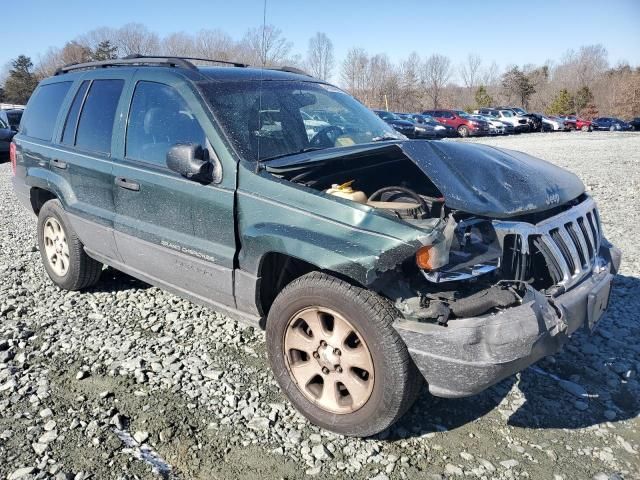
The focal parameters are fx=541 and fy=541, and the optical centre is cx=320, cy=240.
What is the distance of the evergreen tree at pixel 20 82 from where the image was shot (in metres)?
53.0

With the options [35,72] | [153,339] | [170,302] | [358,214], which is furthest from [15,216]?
[35,72]

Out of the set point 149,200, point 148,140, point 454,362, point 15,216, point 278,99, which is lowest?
point 15,216

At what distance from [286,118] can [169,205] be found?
0.99 meters

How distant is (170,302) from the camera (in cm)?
470

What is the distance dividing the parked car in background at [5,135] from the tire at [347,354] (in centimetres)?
1538

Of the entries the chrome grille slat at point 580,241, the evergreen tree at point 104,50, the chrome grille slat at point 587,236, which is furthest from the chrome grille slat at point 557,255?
the evergreen tree at point 104,50

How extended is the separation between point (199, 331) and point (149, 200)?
43.9 inches

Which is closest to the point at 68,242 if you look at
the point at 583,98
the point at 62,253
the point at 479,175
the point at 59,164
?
the point at 62,253

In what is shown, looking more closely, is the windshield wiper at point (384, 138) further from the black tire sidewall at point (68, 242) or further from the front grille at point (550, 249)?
the black tire sidewall at point (68, 242)

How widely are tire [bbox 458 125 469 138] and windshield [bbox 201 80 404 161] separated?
98.8ft

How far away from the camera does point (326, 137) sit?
3826 millimetres

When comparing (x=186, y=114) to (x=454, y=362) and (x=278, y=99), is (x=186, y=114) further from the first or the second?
(x=454, y=362)

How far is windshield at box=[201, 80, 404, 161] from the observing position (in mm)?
3410

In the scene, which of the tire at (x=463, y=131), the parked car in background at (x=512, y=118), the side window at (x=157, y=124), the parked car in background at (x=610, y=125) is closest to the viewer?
the side window at (x=157, y=124)
